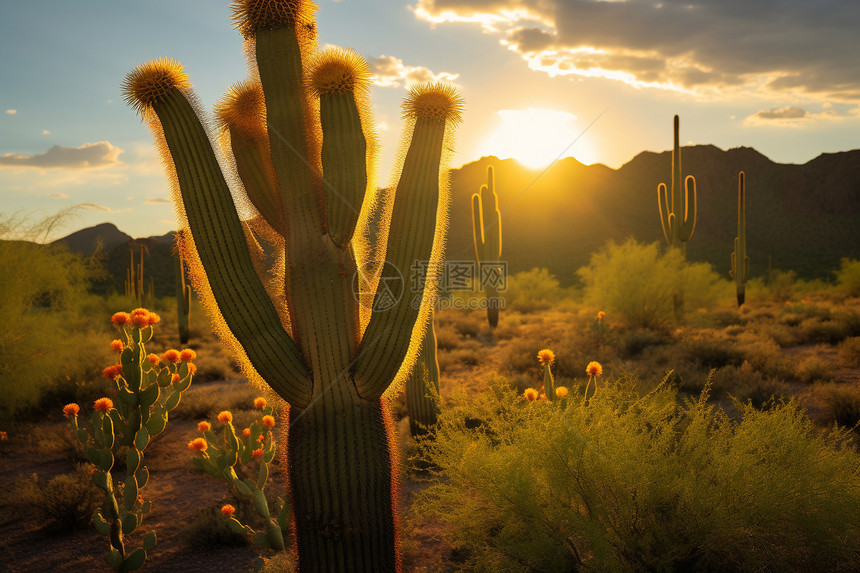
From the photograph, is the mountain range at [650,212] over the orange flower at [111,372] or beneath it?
over

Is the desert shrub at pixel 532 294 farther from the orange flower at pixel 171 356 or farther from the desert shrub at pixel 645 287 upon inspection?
the orange flower at pixel 171 356

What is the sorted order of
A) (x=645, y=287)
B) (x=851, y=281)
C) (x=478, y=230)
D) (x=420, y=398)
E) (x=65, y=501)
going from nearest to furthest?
(x=65, y=501)
(x=420, y=398)
(x=645, y=287)
(x=478, y=230)
(x=851, y=281)

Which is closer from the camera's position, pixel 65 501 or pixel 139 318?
pixel 139 318

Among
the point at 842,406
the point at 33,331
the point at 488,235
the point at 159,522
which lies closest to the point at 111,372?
the point at 159,522

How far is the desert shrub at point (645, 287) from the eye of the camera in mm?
16422

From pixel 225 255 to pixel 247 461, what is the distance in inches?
97.8

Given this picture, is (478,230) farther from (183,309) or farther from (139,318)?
(139,318)

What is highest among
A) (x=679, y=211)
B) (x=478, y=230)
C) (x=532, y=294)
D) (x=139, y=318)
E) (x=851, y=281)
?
(x=679, y=211)

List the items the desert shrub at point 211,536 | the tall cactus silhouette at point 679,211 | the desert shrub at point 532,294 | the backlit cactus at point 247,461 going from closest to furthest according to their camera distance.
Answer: the backlit cactus at point 247,461 < the desert shrub at point 211,536 < the tall cactus silhouette at point 679,211 < the desert shrub at point 532,294

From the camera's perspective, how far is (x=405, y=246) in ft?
11.6

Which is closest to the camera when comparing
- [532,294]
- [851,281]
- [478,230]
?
[478,230]

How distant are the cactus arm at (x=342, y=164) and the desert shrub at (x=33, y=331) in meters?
7.98

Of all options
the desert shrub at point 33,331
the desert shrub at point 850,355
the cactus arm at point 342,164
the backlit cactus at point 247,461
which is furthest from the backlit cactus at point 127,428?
the desert shrub at point 850,355

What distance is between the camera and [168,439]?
8.34 m
